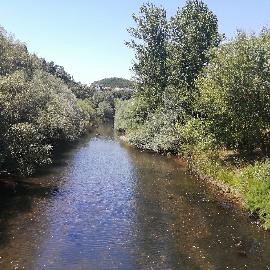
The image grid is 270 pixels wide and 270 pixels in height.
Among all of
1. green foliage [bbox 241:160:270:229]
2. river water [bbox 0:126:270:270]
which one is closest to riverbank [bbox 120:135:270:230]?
green foliage [bbox 241:160:270:229]

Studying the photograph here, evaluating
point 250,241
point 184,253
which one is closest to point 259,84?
point 250,241

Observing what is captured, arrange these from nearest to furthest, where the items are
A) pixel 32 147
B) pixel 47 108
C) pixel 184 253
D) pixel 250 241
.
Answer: pixel 184 253 → pixel 250 241 → pixel 32 147 → pixel 47 108

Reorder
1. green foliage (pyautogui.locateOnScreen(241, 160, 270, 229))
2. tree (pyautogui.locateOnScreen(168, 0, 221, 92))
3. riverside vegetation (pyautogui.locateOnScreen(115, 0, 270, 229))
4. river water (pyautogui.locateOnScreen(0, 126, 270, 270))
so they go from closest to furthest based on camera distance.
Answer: river water (pyautogui.locateOnScreen(0, 126, 270, 270)) < green foliage (pyautogui.locateOnScreen(241, 160, 270, 229)) < riverside vegetation (pyautogui.locateOnScreen(115, 0, 270, 229)) < tree (pyautogui.locateOnScreen(168, 0, 221, 92))

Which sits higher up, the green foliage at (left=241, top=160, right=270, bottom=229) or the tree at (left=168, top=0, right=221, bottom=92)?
the tree at (left=168, top=0, right=221, bottom=92)

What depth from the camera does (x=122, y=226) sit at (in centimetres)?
3005

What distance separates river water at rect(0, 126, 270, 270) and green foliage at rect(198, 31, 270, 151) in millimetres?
7275

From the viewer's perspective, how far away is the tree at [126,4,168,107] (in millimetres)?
70875

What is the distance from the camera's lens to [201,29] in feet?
214

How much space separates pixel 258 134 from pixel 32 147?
2348 cm

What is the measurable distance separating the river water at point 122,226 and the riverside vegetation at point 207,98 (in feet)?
11.6

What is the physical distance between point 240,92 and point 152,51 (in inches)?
1256

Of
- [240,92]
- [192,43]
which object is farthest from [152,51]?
[240,92]

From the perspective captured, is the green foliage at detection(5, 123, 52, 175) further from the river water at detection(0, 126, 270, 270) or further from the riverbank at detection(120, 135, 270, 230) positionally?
the riverbank at detection(120, 135, 270, 230)

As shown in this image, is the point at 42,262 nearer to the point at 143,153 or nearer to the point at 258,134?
the point at 258,134
